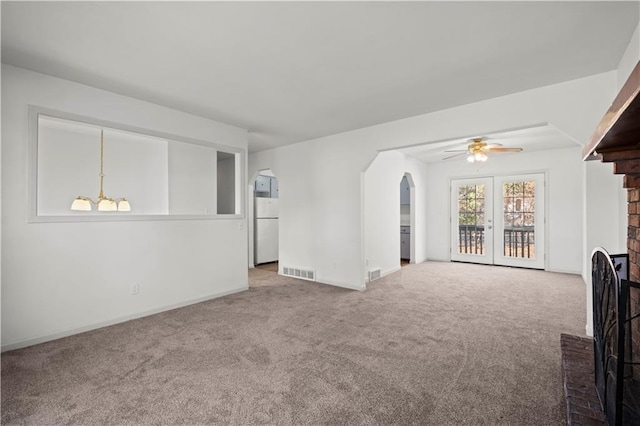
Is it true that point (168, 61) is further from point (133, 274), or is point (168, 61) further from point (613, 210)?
point (613, 210)

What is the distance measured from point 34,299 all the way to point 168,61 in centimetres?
251

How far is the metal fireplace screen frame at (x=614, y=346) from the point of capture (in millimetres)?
1129

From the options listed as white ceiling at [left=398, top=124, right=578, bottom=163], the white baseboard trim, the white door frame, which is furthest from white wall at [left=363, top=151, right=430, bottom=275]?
the white door frame

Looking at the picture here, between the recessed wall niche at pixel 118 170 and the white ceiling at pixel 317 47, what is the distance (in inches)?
25.6

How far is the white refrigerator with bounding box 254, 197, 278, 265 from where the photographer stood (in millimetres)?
6902

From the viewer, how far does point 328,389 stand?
2043 mm

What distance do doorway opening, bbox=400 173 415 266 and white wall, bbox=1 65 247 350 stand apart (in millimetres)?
4494

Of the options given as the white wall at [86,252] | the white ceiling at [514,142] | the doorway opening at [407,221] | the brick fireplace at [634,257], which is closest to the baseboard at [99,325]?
the white wall at [86,252]

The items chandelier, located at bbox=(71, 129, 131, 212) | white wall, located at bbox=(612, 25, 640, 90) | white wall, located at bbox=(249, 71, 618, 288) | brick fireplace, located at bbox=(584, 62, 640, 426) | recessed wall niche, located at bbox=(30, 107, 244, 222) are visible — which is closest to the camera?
brick fireplace, located at bbox=(584, 62, 640, 426)

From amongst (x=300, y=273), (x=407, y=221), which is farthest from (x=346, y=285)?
(x=407, y=221)

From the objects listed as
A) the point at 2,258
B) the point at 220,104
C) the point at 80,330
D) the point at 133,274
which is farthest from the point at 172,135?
the point at 80,330

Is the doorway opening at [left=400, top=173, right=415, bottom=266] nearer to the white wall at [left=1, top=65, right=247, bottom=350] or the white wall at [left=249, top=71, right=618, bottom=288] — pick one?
the white wall at [left=249, top=71, right=618, bottom=288]

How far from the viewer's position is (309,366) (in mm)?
2348

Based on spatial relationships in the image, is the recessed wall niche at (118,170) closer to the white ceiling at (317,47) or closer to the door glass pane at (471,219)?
the white ceiling at (317,47)
